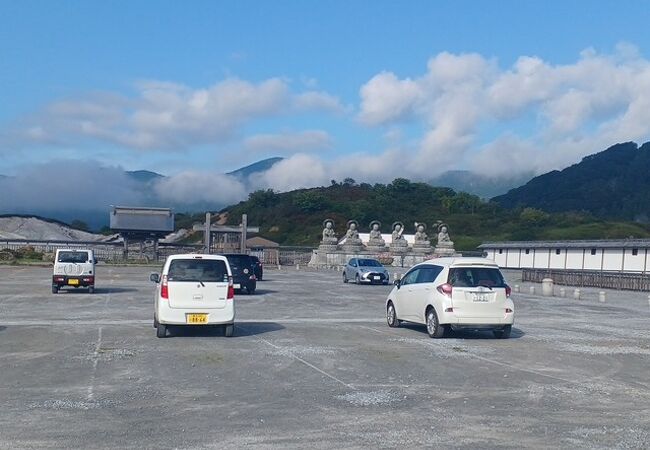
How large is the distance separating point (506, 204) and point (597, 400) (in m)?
184

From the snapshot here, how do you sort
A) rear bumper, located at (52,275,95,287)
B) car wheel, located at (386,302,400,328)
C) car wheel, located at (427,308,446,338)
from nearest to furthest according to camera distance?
car wheel, located at (427,308,446,338), car wheel, located at (386,302,400,328), rear bumper, located at (52,275,95,287)

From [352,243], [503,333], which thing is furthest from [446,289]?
[352,243]

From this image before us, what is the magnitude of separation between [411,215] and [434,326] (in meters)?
108

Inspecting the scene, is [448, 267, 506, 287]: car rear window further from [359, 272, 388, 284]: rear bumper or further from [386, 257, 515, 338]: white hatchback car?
[359, 272, 388, 284]: rear bumper

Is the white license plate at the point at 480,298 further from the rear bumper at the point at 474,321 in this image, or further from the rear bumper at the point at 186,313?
the rear bumper at the point at 186,313

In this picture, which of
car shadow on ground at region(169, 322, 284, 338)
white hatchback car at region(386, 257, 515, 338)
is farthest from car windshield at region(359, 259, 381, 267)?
white hatchback car at region(386, 257, 515, 338)

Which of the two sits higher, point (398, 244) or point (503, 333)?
point (398, 244)

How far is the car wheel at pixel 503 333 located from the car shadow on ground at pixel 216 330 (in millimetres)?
5020

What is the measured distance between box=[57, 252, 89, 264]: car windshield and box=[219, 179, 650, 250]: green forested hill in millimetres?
64749

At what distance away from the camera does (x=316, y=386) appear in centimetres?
1138

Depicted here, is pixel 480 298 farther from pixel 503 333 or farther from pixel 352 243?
pixel 352 243

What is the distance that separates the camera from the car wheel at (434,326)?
1745 centimetres

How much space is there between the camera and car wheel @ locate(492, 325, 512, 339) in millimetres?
17812

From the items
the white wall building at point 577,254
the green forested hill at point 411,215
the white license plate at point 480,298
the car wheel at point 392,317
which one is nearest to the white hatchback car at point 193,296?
the car wheel at point 392,317
